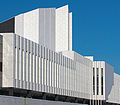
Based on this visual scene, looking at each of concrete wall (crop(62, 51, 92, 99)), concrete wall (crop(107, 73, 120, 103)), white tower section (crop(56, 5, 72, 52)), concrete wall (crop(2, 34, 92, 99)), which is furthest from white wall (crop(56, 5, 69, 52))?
concrete wall (crop(107, 73, 120, 103))

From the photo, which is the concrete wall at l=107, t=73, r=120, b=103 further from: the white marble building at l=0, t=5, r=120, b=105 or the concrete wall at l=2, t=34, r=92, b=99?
the concrete wall at l=2, t=34, r=92, b=99

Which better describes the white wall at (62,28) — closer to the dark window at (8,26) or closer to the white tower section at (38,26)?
the white tower section at (38,26)

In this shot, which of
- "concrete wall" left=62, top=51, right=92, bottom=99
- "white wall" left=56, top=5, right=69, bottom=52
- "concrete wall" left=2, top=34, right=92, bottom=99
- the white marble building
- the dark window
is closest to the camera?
"concrete wall" left=2, top=34, right=92, bottom=99

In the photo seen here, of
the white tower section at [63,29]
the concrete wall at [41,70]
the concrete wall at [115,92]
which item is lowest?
the concrete wall at [115,92]

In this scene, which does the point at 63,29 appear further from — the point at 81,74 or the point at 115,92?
the point at 115,92

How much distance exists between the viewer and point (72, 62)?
7419cm

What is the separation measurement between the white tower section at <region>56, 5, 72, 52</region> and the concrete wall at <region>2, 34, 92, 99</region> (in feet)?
16.0

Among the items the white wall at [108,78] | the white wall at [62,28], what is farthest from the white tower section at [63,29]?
the white wall at [108,78]

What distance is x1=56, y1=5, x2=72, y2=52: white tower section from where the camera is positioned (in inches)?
3173

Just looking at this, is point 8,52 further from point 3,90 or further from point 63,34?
point 63,34

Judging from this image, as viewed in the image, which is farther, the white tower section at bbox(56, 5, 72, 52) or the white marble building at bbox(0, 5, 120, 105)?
the white tower section at bbox(56, 5, 72, 52)

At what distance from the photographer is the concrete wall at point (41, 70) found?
159ft

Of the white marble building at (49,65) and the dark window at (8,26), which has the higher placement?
the dark window at (8,26)

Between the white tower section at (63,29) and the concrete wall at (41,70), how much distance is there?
16.0 ft
